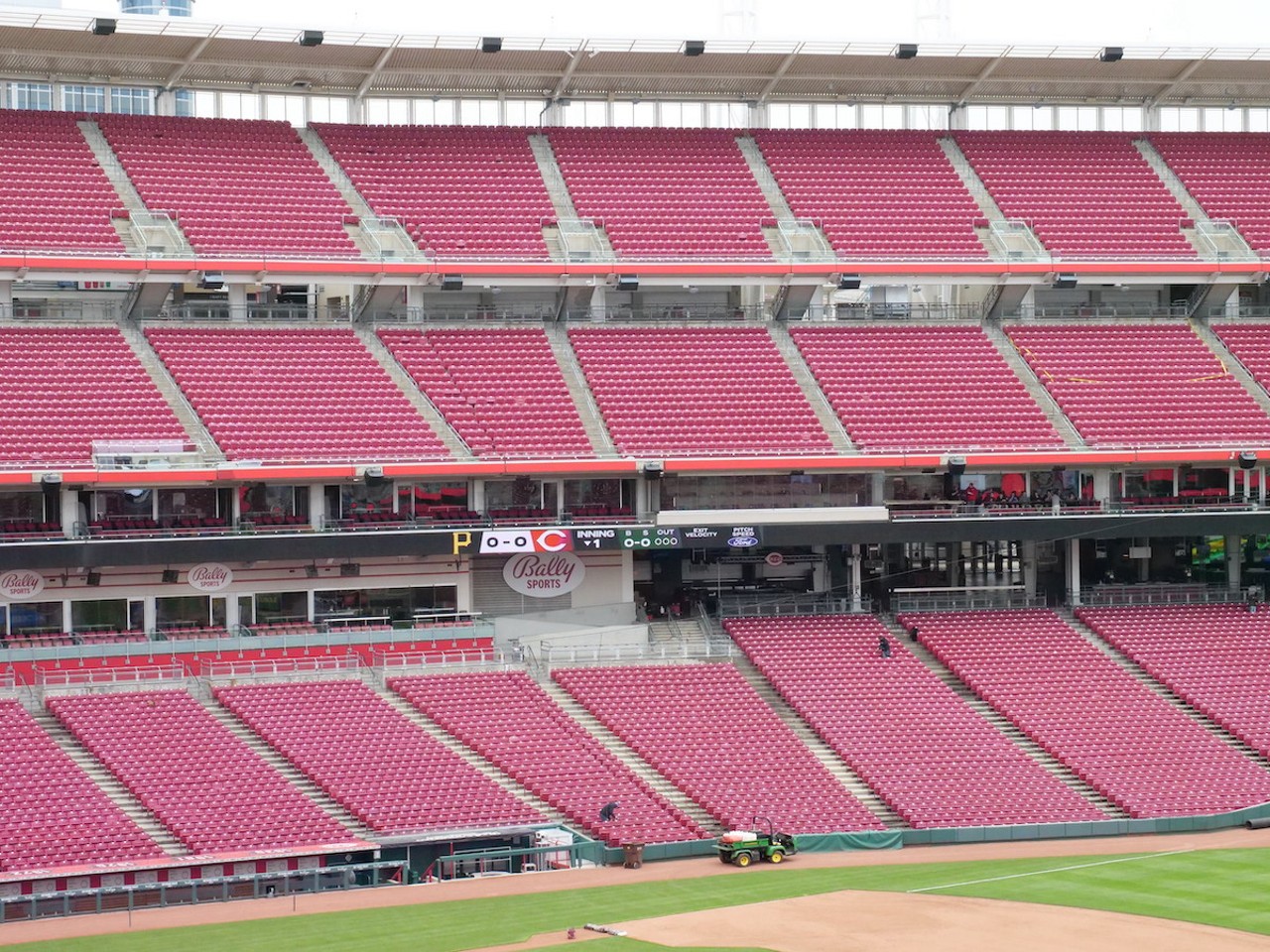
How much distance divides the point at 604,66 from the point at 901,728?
26.5m

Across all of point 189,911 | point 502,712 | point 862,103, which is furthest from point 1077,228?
point 189,911

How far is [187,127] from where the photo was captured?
67312mm

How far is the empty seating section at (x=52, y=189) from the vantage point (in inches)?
2409

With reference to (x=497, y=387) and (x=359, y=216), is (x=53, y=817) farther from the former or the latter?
(x=359, y=216)

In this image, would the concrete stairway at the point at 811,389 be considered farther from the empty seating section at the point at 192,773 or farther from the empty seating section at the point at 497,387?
the empty seating section at the point at 192,773

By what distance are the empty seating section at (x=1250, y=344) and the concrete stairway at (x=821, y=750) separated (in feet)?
71.4

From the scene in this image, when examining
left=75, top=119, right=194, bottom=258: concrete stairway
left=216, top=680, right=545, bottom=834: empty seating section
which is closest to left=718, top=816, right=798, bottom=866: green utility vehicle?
left=216, top=680, right=545, bottom=834: empty seating section

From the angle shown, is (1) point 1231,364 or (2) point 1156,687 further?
(1) point 1231,364

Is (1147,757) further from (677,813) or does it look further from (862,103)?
(862,103)

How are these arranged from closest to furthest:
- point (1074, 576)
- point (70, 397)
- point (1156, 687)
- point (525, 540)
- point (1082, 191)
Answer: point (70, 397), point (525, 540), point (1156, 687), point (1074, 576), point (1082, 191)

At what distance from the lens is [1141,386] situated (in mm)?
66312

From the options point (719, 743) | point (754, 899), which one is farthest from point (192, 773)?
point (754, 899)

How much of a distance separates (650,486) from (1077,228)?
780 inches

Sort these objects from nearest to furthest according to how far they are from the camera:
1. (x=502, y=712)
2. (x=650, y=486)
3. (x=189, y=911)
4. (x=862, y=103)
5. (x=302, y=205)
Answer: (x=189, y=911) → (x=502, y=712) → (x=650, y=486) → (x=302, y=205) → (x=862, y=103)
